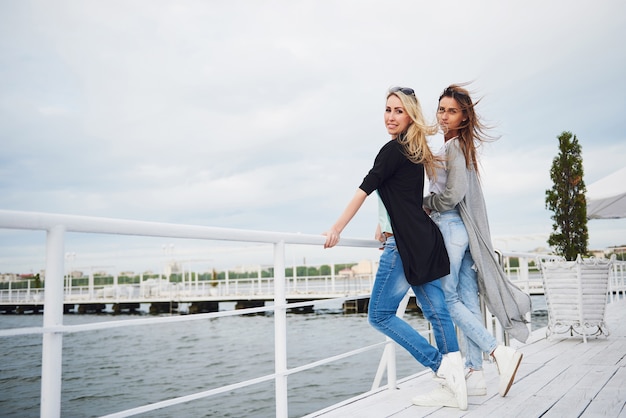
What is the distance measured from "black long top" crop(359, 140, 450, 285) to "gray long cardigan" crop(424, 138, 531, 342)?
17cm

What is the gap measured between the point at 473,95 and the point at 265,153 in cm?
4287

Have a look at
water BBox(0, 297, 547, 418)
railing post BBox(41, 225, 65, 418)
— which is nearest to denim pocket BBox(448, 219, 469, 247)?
railing post BBox(41, 225, 65, 418)

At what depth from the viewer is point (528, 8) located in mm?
11055

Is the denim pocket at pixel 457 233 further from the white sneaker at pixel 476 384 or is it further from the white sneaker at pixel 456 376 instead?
the white sneaker at pixel 476 384

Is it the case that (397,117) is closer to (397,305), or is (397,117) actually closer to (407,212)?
(407,212)

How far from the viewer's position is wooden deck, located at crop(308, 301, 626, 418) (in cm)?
183

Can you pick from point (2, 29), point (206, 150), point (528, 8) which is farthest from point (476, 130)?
point (2, 29)

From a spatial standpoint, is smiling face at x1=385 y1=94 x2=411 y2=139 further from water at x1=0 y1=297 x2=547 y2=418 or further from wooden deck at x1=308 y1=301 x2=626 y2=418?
water at x1=0 y1=297 x2=547 y2=418

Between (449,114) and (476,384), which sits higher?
(449,114)

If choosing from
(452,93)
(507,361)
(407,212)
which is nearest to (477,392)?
(507,361)

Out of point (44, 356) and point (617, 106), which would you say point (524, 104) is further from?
point (44, 356)

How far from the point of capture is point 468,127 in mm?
2100

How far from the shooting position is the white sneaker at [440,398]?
6.27ft

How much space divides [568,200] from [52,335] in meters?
12.0
